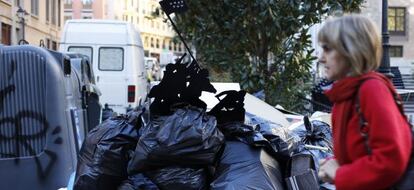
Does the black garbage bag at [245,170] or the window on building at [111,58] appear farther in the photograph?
the window on building at [111,58]

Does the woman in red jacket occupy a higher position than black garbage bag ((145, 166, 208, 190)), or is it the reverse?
the woman in red jacket

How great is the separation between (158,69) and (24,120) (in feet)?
91.0

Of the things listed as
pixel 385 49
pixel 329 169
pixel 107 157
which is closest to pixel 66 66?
pixel 107 157

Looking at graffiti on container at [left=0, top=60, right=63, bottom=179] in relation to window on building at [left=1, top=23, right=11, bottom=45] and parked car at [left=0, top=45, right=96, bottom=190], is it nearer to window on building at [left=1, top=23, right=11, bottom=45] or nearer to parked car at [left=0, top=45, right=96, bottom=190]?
parked car at [left=0, top=45, right=96, bottom=190]

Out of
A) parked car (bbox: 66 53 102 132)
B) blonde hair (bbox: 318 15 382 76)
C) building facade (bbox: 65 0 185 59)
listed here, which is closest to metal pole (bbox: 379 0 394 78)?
parked car (bbox: 66 53 102 132)

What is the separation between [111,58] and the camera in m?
12.8

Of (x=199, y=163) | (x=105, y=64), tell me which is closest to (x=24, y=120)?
(x=199, y=163)

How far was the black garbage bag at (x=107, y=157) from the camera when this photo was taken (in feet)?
11.8

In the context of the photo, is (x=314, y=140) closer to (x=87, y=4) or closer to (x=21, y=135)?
(x=21, y=135)

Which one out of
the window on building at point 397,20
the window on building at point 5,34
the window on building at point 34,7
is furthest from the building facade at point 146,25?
the window on building at point 5,34

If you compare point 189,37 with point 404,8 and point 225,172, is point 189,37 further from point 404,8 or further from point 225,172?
point 404,8

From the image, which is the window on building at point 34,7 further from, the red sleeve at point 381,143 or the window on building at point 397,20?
the red sleeve at point 381,143

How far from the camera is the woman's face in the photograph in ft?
6.79

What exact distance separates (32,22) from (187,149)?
28.9 meters
